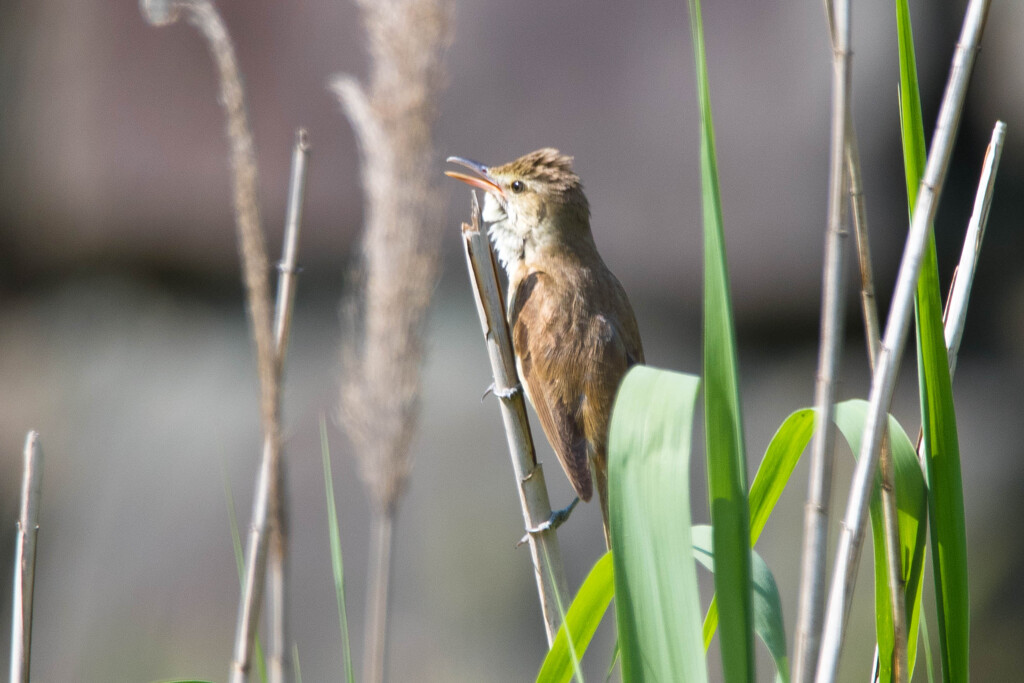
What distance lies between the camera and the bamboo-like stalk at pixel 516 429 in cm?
131

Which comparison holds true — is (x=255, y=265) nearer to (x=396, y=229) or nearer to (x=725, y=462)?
(x=396, y=229)

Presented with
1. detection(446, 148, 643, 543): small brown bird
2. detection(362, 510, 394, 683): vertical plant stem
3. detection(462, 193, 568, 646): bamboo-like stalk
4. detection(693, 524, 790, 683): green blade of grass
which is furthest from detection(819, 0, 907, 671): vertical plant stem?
detection(446, 148, 643, 543): small brown bird

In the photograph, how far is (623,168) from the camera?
2.90 m

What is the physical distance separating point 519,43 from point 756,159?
0.86 metres

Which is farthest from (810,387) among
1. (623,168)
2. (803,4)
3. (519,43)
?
(519,43)

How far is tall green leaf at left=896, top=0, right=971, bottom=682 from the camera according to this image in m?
1.03

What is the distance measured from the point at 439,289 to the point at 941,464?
1.98 meters

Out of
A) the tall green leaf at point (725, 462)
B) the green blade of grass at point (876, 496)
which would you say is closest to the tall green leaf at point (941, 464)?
the green blade of grass at point (876, 496)

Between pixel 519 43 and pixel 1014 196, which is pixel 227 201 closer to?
pixel 519 43

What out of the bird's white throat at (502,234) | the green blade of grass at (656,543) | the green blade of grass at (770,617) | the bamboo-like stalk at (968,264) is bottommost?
the green blade of grass at (770,617)

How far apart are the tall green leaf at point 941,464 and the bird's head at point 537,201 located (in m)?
1.19

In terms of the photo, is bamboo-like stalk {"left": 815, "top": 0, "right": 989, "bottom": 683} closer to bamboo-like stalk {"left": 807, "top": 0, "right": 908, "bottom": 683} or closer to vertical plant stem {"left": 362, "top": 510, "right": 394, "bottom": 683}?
bamboo-like stalk {"left": 807, "top": 0, "right": 908, "bottom": 683}

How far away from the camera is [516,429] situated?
138 centimetres

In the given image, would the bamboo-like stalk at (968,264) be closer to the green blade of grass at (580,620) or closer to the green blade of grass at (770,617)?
the green blade of grass at (770,617)
